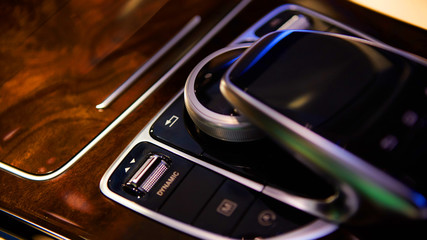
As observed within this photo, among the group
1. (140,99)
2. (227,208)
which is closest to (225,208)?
(227,208)

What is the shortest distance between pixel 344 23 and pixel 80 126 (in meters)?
0.31

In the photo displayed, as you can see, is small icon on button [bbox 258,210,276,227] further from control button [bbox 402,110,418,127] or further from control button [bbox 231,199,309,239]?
control button [bbox 402,110,418,127]

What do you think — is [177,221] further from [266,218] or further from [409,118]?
[409,118]

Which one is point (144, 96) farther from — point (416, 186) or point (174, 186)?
point (416, 186)

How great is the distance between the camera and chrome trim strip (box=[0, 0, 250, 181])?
1.42 feet

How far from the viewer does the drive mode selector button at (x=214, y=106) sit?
39cm

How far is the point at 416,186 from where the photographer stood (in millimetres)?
325

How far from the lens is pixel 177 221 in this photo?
38 cm

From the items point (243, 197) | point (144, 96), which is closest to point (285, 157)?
point (243, 197)

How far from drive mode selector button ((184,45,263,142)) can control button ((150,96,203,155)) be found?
2cm

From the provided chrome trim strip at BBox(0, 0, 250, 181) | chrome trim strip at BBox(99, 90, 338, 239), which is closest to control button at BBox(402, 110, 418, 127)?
chrome trim strip at BBox(99, 90, 338, 239)

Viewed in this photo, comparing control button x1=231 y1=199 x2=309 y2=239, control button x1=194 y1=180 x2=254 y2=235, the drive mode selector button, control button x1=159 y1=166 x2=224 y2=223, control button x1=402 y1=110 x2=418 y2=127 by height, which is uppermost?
the drive mode selector button

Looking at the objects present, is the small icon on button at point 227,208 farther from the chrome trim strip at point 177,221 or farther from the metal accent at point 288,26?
the metal accent at point 288,26

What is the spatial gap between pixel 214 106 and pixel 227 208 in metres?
0.09
